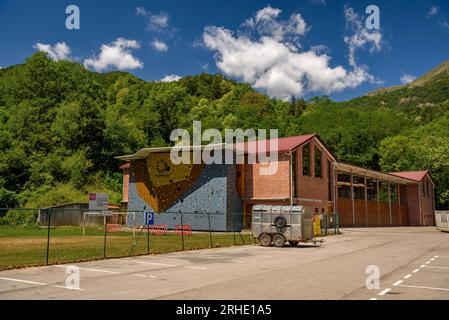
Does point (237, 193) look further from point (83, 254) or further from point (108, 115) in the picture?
point (108, 115)

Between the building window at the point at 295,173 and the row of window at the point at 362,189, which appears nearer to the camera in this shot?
the building window at the point at 295,173

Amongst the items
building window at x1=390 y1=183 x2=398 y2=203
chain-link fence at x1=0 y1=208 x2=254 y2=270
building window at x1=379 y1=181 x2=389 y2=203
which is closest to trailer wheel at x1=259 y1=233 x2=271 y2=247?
chain-link fence at x1=0 y1=208 x2=254 y2=270

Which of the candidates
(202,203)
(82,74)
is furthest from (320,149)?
(82,74)

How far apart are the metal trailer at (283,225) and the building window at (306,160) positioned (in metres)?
19.3

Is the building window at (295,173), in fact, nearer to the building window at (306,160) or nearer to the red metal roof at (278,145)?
the red metal roof at (278,145)

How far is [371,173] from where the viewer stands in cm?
5747

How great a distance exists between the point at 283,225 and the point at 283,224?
0.06 metres

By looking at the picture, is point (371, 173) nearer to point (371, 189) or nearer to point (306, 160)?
point (371, 189)

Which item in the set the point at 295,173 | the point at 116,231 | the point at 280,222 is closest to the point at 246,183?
the point at 295,173

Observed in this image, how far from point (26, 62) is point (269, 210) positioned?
6958cm

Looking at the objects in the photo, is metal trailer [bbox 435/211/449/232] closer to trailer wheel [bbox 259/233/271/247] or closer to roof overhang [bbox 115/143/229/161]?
roof overhang [bbox 115/143/229/161]

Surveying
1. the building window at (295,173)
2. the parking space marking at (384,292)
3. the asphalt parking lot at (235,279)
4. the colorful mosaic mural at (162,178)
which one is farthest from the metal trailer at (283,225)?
the colorful mosaic mural at (162,178)

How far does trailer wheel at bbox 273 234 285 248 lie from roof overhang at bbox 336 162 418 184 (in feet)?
91.3

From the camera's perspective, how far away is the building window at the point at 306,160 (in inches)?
1754
